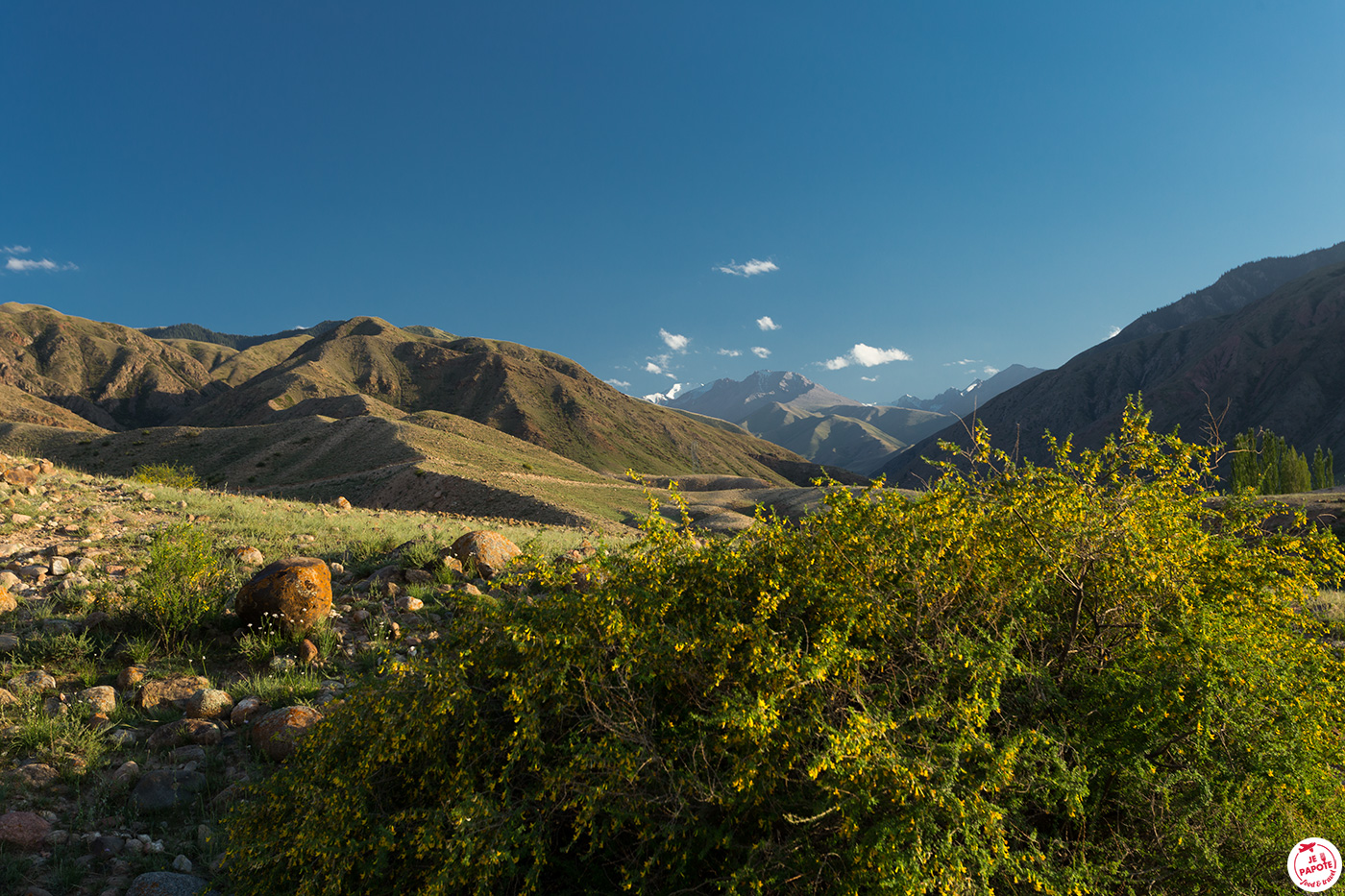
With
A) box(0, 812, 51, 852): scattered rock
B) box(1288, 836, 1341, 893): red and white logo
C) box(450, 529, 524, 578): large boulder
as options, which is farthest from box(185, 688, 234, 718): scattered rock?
box(1288, 836, 1341, 893): red and white logo

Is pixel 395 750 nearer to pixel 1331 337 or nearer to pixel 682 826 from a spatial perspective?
pixel 682 826

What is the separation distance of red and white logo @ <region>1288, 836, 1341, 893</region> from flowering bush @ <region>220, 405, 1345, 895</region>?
7 cm

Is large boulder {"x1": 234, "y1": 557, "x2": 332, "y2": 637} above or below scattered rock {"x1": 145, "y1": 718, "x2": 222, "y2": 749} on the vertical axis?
above

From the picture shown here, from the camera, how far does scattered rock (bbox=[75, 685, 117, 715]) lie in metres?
5.39

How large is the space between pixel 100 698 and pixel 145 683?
338 mm

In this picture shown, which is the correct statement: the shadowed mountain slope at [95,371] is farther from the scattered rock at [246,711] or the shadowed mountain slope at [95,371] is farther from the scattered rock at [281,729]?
the scattered rock at [281,729]

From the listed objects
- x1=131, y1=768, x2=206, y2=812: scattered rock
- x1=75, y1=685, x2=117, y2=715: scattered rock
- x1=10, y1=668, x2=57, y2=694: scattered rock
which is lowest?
x1=131, y1=768, x2=206, y2=812: scattered rock

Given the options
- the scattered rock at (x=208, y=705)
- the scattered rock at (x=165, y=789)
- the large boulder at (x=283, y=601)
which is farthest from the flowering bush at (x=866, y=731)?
the large boulder at (x=283, y=601)

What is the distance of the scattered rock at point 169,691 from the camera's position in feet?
18.5

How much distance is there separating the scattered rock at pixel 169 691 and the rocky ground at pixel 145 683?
2cm

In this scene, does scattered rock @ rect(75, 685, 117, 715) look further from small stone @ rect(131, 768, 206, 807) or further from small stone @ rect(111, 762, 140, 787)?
small stone @ rect(131, 768, 206, 807)

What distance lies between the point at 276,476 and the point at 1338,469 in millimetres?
139576

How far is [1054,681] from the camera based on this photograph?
137 inches

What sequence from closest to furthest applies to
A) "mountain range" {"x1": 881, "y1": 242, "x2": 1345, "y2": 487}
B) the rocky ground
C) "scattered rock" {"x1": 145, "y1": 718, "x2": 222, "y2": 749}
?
1. the rocky ground
2. "scattered rock" {"x1": 145, "y1": 718, "x2": 222, "y2": 749}
3. "mountain range" {"x1": 881, "y1": 242, "x2": 1345, "y2": 487}
